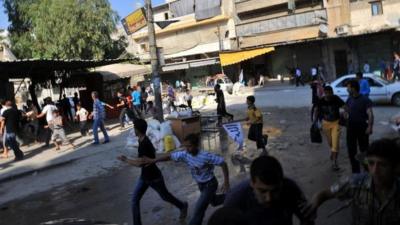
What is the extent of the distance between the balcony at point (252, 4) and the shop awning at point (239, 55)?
15.8 feet

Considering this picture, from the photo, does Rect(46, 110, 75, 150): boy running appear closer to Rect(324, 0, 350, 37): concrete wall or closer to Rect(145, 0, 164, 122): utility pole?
Rect(145, 0, 164, 122): utility pole

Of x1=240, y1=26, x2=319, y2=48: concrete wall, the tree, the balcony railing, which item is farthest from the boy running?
x1=240, y1=26, x2=319, y2=48: concrete wall

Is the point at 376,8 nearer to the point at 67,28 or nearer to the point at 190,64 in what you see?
the point at 190,64

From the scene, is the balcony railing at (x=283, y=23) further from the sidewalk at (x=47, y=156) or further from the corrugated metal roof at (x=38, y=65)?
the sidewalk at (x=47, y=156)

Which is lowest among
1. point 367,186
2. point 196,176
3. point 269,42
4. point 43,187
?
point 43,187

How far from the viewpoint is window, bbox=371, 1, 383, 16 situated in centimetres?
3466

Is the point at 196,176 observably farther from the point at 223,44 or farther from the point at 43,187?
the point at 223,44

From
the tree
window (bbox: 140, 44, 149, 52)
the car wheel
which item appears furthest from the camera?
window (bbox: 140, 44, 149, 52)

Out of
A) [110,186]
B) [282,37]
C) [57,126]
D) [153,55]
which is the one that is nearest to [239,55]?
[282,37]

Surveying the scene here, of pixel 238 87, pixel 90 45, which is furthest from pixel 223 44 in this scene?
pixel 90 45

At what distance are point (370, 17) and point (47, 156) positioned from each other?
27.0 metres

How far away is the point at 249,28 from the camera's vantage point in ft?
139

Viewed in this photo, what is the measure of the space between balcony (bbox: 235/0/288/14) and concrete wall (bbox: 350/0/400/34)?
675 cm

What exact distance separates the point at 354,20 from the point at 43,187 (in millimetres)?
29916
